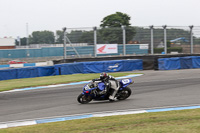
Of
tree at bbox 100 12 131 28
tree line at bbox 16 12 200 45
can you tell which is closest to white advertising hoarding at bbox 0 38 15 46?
tree at bbox 100 12 131 28

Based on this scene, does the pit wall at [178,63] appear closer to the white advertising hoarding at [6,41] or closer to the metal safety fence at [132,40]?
the metal safety fence at [132,40]

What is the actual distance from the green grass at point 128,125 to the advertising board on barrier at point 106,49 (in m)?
20.6

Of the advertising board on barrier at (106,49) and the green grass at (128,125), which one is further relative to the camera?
the advertising board on barrier at (106,49)

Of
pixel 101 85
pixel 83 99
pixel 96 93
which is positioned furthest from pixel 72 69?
pixel 101 85

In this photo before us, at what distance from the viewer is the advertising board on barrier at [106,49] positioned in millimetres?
30150

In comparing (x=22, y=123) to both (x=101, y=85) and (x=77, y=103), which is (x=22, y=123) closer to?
(x=77, y=103)

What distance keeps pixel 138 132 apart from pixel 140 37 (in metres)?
23.7

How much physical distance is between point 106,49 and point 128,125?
74.4 ft

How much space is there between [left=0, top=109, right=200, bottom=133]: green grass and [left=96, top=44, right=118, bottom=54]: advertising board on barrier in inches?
810

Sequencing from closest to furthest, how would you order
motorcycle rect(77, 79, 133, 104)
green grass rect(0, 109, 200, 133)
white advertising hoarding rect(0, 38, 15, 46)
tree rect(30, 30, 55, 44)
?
1. green grass rect(0, 109, 200, 133)
2. motorcycle rect(77, 79, 133, 104)
3. tree rect(30, 30, 55, 44)
4. white advertising hoarding rect(0, 38, 15, 46)

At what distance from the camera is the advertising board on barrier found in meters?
30.1

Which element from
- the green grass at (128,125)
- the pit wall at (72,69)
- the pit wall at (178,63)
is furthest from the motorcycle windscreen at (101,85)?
the pit wall at (178,63)

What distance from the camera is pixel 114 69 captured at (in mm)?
27750

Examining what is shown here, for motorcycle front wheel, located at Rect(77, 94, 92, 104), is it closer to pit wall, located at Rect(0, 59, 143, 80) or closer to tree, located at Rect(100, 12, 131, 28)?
pit wall, located at Rect(0, 59, 143, 80)
